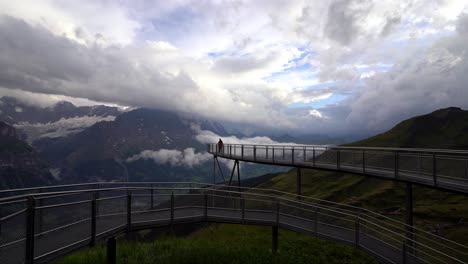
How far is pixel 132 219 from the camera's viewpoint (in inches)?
600

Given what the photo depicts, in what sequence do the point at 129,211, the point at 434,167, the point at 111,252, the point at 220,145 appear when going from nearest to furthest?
the point at 111,252
the point at 129,211
the point at 434,167
the point at 220,145

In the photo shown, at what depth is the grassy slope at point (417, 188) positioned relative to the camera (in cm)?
3194

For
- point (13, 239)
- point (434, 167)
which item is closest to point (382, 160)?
point (434, 167)

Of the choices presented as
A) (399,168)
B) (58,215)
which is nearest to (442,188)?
(399,168)

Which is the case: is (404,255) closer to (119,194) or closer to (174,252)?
(174,252)

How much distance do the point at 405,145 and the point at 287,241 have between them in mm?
72420

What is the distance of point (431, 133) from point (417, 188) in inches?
2257

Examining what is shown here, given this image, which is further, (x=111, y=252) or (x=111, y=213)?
(x=111, y=213)

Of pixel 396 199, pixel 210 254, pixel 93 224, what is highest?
pixel 93 224

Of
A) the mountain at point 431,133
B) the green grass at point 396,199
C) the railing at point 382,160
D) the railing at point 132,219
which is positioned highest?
the mountain at point 431,133

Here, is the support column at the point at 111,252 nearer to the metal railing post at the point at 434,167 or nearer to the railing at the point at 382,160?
the railing at the point at 382,160

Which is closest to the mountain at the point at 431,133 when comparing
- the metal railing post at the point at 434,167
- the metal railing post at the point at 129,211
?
the metal railing post at the point at 434,167

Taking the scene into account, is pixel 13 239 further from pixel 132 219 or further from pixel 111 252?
pixel 132 219

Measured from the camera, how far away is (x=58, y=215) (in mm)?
9945
